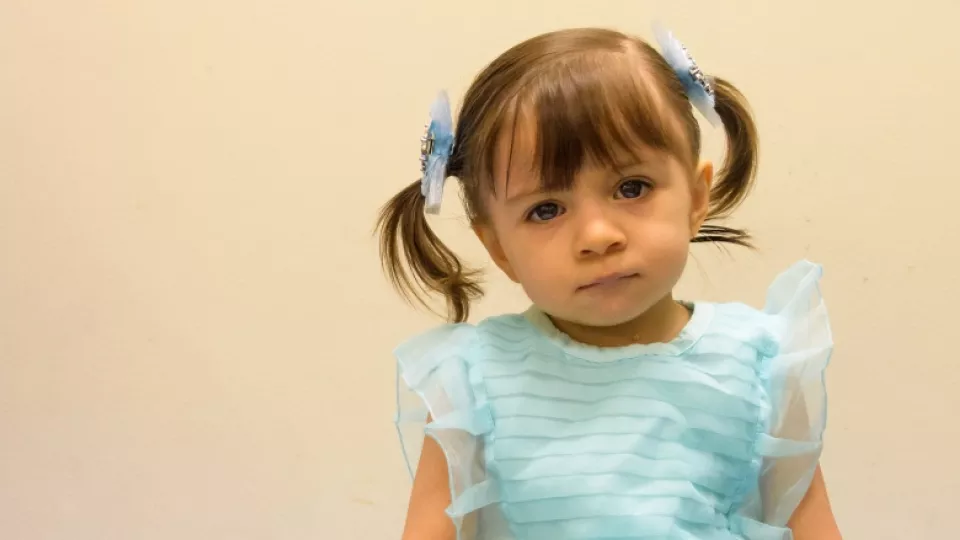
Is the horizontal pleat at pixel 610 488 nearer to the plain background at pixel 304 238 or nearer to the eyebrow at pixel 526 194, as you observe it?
the eyebrow at pixel 526 194

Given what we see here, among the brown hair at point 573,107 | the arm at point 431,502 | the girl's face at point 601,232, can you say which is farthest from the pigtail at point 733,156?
the arm at point 431,502

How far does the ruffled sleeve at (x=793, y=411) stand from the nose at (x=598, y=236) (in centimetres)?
14

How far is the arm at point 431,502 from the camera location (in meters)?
0.59

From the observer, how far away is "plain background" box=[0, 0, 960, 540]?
92 cm

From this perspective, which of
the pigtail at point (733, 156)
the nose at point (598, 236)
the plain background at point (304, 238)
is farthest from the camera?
the plain background at point (304, 238)

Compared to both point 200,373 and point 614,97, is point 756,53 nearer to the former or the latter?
point 614,97

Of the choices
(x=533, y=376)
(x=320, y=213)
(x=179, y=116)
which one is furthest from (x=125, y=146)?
(x=533, y=376)

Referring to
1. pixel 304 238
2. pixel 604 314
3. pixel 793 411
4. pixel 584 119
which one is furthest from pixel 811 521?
pixel 304 238

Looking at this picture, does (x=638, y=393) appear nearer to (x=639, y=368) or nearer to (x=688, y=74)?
(x=639, y=368)

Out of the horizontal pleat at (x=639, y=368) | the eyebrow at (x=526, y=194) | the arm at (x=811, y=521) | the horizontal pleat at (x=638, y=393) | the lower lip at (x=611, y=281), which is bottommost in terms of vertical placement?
the arm at (x=811, y=521)

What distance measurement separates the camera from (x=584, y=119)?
524mm

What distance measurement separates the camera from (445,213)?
0.93 meters

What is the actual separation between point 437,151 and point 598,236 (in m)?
0.14

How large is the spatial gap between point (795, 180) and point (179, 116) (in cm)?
64
